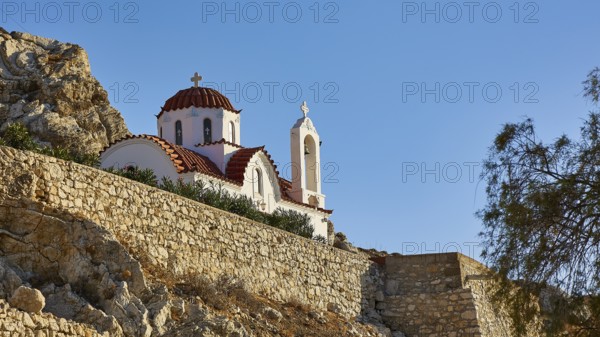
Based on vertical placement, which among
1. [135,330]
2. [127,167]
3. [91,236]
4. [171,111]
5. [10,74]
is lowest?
[135,330]

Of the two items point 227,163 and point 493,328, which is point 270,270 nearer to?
point 493,328

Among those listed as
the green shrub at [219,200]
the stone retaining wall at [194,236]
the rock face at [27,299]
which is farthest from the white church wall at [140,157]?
the rock face at [27,299]

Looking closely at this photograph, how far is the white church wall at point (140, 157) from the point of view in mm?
33719

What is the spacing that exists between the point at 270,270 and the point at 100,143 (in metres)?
18.7

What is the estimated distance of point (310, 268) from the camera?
27.7 meters

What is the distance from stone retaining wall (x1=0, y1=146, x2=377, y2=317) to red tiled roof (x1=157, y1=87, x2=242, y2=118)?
33.1ft

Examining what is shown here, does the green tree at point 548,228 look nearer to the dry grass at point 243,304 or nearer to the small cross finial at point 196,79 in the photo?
the dry grass at point 243,304

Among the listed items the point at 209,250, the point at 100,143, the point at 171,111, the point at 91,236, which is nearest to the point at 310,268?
the point at 209,250

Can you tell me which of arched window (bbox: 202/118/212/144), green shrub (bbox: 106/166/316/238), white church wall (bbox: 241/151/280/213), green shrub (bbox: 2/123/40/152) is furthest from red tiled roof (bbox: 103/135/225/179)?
green shrub (bbox: 2/123/40/152)

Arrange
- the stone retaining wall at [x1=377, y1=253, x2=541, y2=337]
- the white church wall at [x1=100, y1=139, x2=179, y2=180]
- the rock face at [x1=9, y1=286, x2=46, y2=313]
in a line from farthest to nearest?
1. the white church wall at [x1=100, y1=139, x2=179, y2=180]
2. the stone retaining wall at [x1=377, y1=253, x2=541, y2=337]
3. the rock face at [x1=9, y1=286, x2=46, y2=313]

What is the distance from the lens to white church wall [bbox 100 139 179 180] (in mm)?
33719

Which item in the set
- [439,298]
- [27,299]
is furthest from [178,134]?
[27,299]

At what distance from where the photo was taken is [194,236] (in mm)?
23828

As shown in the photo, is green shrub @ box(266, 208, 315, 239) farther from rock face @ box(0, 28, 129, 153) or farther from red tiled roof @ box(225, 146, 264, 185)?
rock face @ box(0, 28, 129, 153)
